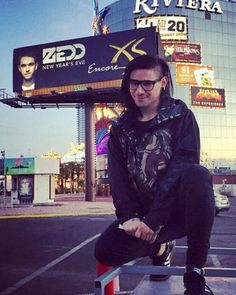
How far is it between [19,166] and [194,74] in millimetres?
33904

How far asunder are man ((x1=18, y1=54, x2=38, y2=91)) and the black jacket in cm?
2990

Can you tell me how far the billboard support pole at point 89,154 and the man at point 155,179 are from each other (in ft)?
90.1

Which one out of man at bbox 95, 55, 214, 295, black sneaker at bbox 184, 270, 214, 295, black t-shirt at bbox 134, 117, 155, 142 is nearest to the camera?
black sneaker at bbox 184, 270, 214, 295

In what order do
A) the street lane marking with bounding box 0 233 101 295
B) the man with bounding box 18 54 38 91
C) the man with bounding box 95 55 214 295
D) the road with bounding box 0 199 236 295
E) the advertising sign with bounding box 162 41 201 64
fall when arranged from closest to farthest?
the man with bounding box 95 55 214 295
the street lane marking with bounding box 0 233 101 295
the road with bounding box 0 199 236 295
the man with bounding box 18 54 38 91
the advertising sign with bounding box 162 41 201 64

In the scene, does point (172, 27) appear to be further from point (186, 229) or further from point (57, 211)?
point (186, 229)

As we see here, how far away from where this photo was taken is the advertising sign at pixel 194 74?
5484 centimetres

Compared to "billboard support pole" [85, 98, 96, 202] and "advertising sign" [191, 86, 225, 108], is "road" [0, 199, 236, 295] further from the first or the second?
"advertising sign" [191, 86, 225, 108]

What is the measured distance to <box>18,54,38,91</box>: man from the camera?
31.4 m

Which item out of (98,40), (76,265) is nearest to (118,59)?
(98,40)

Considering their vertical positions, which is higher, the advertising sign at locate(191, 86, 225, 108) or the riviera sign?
the riviera sign

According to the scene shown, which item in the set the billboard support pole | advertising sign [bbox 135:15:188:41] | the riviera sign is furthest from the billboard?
the riviera sign

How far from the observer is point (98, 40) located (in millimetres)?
29641

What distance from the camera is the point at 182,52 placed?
2185 inches

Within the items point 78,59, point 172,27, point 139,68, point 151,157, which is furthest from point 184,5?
point 151,157
